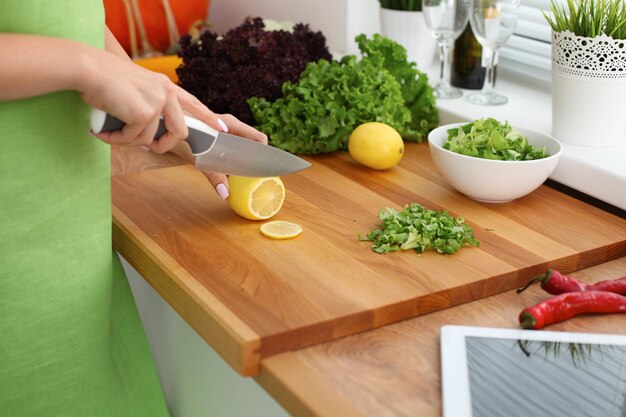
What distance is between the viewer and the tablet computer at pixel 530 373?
0.84 m

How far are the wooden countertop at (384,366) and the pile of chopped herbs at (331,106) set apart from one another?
516mm

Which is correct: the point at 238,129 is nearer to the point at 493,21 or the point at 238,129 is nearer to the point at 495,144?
the point at 495,144

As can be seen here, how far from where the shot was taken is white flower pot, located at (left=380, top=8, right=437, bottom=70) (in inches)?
70.0

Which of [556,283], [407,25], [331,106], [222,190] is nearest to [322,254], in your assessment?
[222,190]

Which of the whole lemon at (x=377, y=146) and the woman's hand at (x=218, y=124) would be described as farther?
the whole lemon at (x=377, y=146)

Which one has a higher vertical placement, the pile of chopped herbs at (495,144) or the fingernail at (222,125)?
the fingernail at (222,125)

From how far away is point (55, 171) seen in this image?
3.32 feet

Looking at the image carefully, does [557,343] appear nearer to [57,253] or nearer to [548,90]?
[57,253]

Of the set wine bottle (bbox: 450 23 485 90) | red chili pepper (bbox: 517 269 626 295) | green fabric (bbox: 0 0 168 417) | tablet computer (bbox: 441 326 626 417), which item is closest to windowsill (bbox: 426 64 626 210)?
wine bottle (bbox: 450 23 485 90)

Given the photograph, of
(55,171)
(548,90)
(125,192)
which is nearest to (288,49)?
(125,192)

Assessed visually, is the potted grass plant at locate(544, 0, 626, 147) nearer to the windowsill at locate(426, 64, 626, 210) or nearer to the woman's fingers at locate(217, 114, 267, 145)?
the windowsill at locate(426, 64, 626, 210)

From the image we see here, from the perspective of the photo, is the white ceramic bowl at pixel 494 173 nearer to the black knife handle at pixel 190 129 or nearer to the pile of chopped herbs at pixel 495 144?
the pile of chopped herbs at pixel 495 144

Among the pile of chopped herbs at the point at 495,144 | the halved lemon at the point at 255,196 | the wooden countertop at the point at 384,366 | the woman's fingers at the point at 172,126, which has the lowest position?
the wooden countertop at the point at 384,366

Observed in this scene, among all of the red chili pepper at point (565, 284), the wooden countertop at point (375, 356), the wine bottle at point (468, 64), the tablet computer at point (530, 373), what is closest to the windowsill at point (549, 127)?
the wine bottle at point (468, 64)
